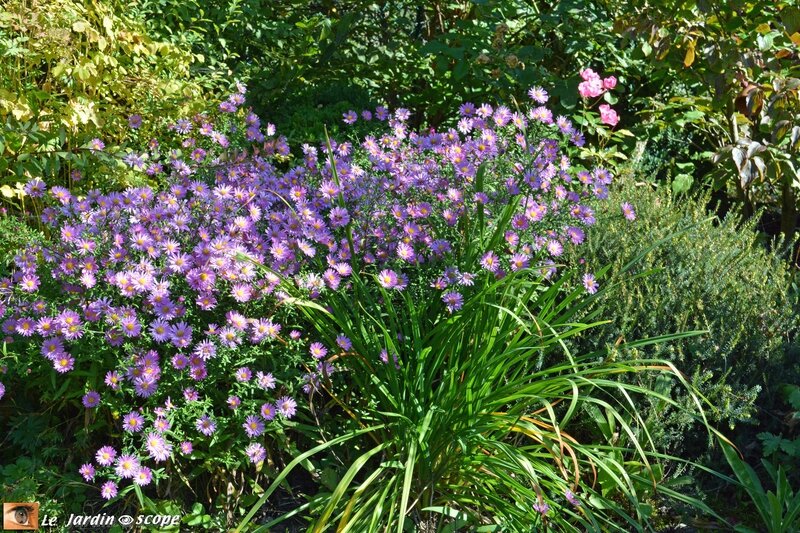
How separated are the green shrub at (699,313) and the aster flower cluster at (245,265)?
34 centimetres

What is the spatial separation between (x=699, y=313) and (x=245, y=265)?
5.78ft

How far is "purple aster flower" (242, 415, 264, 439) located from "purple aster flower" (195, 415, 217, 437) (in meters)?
0.10

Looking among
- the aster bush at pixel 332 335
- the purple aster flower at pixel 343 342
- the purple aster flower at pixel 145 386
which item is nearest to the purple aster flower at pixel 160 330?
A: the aster bush at pixel 332 335

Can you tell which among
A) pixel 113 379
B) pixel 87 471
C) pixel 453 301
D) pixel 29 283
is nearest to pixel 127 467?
pixel 87 471

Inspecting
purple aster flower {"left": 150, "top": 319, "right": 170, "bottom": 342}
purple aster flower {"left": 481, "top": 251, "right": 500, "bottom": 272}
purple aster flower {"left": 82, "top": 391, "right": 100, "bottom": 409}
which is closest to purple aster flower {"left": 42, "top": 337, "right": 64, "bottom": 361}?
purple aster flower {"left": 82, "top": 391, "right": 100, "bottom": 409}

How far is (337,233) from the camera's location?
3.02m

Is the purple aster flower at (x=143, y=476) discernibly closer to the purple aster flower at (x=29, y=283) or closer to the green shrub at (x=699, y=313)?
the purple aster flower at (x=29, y=283)

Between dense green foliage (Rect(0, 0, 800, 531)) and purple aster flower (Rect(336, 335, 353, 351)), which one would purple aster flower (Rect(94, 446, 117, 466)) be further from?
purple aster flower (Rect(336, 335, 353, 351))

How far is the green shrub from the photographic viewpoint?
3.04 metres

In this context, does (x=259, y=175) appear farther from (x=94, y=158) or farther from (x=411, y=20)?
(x=411, y=20)

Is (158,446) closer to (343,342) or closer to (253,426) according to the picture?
(253,426)

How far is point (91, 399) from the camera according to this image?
2.51m

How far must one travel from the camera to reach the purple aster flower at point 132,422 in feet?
8.06

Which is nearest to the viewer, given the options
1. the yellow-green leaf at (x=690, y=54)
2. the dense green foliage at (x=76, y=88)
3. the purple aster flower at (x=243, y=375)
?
the purple aster flower at (x=243, y=375)
